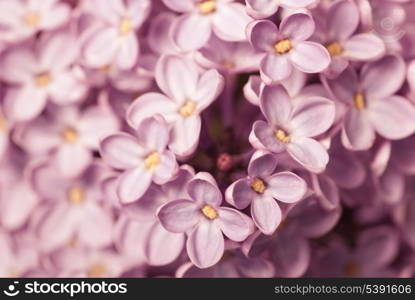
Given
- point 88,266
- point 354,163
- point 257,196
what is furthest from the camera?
point 88,266

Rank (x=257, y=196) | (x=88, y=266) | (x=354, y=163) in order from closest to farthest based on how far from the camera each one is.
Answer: (x=257, y=196) → (x=354, y=163) → (x=88, y=266)

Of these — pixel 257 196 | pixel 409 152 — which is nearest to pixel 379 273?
pixel 409 152

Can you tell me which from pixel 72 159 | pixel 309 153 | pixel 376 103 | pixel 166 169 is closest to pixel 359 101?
pixel 376 103

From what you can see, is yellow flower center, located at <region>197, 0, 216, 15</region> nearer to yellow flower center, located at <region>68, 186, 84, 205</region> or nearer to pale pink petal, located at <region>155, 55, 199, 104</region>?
pale pink petal, located at <region>155, 55, 199, 104</region>

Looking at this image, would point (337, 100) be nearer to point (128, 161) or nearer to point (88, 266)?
point (128, 161)

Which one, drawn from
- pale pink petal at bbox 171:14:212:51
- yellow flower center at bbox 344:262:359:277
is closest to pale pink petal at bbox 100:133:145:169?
pale pink petal at bbox 171:14:212:51

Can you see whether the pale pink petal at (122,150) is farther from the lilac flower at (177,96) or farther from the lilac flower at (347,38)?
the lilac flower at (347,38)
